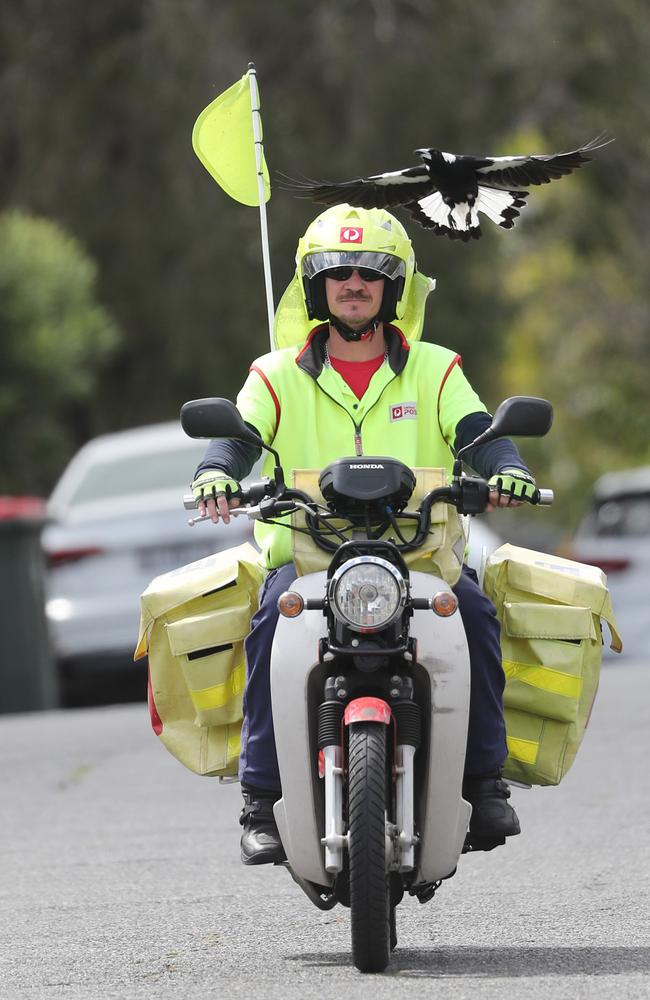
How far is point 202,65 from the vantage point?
25797mm

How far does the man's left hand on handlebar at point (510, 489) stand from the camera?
5738 mm

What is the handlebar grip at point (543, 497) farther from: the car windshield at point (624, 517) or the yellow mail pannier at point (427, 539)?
the car windshield at point (624, 517)

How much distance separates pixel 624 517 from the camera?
16500 mm

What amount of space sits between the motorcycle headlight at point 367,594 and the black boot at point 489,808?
708mm

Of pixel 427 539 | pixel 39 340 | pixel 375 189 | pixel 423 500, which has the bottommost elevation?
pixel 39 340

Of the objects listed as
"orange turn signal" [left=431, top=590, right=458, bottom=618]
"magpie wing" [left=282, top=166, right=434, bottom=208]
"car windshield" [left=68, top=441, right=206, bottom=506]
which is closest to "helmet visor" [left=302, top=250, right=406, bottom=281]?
"magpie wing" [left=282, top=166, right=434, bottom=208]

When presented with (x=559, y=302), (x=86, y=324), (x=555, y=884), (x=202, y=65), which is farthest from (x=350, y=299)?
(x=559, y=302)

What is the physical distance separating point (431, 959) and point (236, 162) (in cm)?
255

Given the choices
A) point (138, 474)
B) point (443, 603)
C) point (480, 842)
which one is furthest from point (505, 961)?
point (138, 474)

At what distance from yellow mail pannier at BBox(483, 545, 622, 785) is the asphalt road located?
0.50m

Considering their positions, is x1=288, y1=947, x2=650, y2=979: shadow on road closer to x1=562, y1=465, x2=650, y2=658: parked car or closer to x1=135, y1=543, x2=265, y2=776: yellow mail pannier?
x1=135, y1=543, x2=265, y2=776: yellow mail pannier

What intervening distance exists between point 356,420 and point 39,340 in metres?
14.5

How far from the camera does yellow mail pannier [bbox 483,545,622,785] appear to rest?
20.4 ft

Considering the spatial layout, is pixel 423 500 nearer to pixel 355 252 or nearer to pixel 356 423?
pixel 356 423
